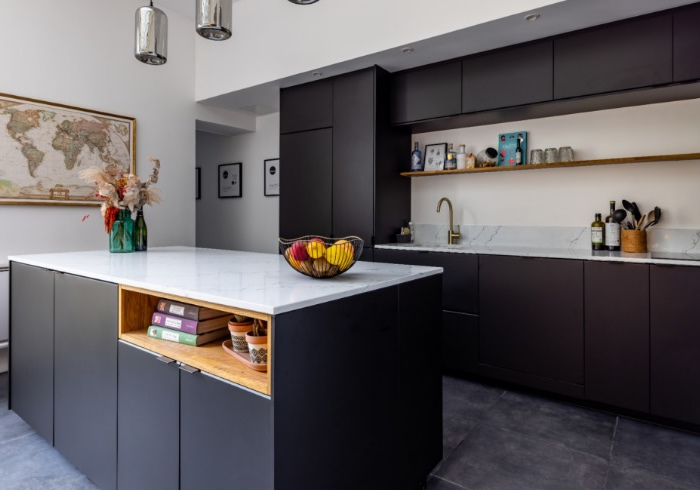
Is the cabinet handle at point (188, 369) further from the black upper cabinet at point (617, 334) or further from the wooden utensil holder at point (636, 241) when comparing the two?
the wooden utensil holder at point (636, 241)

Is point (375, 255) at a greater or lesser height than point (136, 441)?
greater

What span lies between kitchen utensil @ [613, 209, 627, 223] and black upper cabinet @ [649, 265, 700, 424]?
57 centimetres

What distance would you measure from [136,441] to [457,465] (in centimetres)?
133

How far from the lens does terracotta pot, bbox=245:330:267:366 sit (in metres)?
1.22

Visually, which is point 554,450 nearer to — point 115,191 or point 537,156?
point 537,156

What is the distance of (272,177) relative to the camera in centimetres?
506

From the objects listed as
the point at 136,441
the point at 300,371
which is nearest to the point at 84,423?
the point at 136,441

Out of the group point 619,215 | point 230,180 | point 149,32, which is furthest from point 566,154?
point 230,180

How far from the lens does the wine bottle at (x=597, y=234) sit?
114 inches

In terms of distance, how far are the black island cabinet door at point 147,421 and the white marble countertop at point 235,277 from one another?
26 cm

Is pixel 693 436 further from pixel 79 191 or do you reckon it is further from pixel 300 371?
pixel 79 191

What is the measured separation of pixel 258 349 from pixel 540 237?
263 cm

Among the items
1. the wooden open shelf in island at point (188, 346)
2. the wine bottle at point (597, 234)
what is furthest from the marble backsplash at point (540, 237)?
the wooden open shelf in island at point (188, 346)

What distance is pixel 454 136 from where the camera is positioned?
3.66 m
